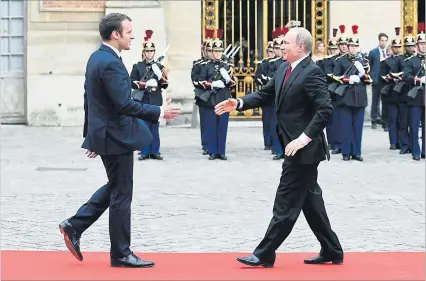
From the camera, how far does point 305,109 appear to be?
8.09 meters

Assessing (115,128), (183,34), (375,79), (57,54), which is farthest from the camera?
(183,34)

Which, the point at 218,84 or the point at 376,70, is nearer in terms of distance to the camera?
the point at 218,84

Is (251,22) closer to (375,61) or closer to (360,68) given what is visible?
(375,61)

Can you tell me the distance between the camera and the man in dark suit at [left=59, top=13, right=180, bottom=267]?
312 inches

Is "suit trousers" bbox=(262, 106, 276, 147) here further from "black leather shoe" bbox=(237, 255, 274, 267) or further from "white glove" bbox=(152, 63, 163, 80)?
"black leather shoe" bbox=(237, 255, 274, 267)

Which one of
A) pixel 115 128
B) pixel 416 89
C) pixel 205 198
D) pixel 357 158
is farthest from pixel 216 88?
pixel 115 128

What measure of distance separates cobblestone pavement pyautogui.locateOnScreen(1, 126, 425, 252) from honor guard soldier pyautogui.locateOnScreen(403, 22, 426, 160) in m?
0.38

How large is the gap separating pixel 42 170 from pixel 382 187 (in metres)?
4.79

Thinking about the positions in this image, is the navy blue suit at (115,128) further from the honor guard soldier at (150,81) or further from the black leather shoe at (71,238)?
the honor guard soldier at (150,81)

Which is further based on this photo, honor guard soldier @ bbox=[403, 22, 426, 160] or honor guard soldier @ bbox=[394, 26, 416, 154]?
honor guard soldier @ bbox=[394, 26, 416, 154]

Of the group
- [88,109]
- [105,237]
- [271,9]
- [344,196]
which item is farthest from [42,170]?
[271,9]

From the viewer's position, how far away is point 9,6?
74.5 feet

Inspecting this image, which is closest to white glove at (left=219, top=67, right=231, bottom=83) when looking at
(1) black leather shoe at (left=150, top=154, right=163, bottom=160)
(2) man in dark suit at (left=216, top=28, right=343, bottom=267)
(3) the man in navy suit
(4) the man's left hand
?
(1) black leather shoe at (left=150, top=154, right=163, bottom=160)

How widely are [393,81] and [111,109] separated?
10.8 meters
